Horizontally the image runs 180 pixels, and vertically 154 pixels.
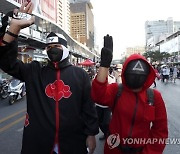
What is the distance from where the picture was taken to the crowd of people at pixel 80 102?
2350 millimetres

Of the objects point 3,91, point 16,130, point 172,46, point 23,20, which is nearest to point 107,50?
point 23,20

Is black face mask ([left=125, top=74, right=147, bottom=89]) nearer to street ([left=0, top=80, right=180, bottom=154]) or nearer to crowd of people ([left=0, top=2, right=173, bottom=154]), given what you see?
crowd of people ([left=0, top=2, right=173, bottom=154])

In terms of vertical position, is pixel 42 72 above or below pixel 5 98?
above

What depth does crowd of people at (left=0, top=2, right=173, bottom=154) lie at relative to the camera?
2350mm

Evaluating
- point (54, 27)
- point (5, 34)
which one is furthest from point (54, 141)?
point (54, 27)

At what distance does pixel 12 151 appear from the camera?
16.7 ft

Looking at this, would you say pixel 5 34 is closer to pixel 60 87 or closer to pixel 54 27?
pixel 60 87

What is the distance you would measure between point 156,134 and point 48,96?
3.01 feet

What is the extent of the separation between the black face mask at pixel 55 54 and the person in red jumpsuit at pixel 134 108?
16.7 inches

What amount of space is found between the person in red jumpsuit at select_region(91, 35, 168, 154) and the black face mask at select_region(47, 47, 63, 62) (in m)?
0.42

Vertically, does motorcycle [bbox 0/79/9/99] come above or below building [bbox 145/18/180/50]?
below

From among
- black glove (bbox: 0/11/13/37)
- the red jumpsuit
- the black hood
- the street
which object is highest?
black glove (bbox: 0/11/13/37)

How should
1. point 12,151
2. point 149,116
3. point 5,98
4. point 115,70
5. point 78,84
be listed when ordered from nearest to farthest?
point 149,116
point 78,84
point 12,151
point 115,70
point 5,98

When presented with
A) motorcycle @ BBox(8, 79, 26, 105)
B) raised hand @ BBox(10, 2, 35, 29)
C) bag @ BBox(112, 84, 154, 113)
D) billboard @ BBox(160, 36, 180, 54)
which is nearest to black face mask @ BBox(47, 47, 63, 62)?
raised hand @ BBox(10, 2, 35, 29)
